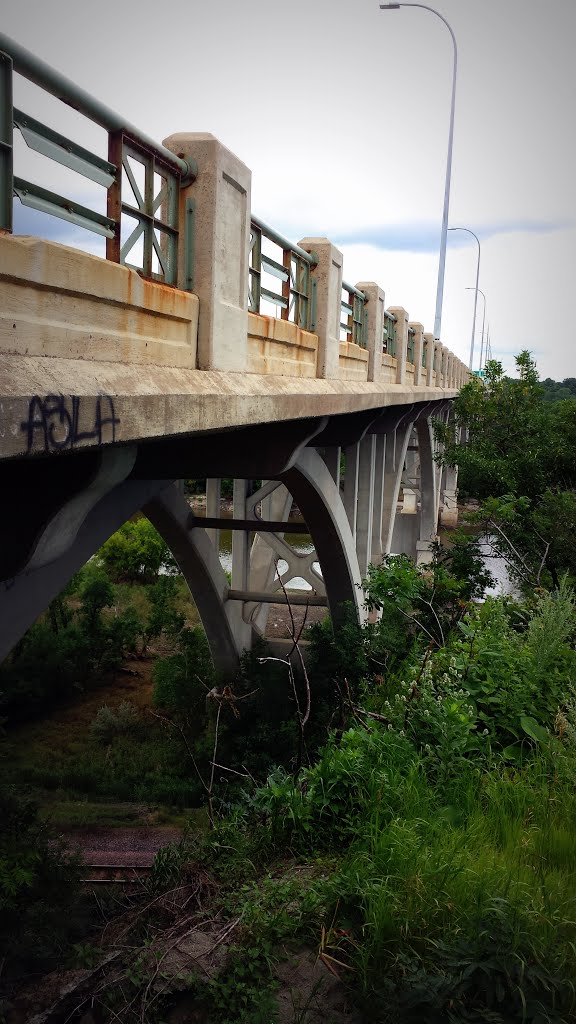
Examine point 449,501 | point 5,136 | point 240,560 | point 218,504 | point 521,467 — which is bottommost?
point 449,501

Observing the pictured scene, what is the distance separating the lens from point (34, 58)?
2.87 m

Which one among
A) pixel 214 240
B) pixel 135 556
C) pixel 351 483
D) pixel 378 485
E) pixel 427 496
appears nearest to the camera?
pixel 214 240

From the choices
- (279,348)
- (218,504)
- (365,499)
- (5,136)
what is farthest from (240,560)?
(5,136)

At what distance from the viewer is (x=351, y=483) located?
12336 millimetres

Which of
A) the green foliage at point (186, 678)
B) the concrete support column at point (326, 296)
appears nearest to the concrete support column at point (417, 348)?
the green foliage at point (186, 678)

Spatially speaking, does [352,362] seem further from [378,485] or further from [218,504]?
[378,485]

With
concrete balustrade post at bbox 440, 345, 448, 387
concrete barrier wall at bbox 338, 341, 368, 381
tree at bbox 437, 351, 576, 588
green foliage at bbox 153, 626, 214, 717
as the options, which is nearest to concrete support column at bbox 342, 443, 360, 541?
concrete barrier wall at bbox 338, 341, 368, 381

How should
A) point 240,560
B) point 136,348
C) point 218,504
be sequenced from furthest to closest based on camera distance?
point 240,560 → point 218,504 → point 136,348

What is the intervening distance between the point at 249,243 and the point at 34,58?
7.97 feet

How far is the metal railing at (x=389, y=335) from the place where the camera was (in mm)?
12922

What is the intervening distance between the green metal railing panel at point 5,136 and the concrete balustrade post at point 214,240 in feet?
5.52

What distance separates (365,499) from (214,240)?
9191 mm

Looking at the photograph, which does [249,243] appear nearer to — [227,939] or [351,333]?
[227,939]

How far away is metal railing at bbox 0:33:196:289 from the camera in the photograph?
277 cm
